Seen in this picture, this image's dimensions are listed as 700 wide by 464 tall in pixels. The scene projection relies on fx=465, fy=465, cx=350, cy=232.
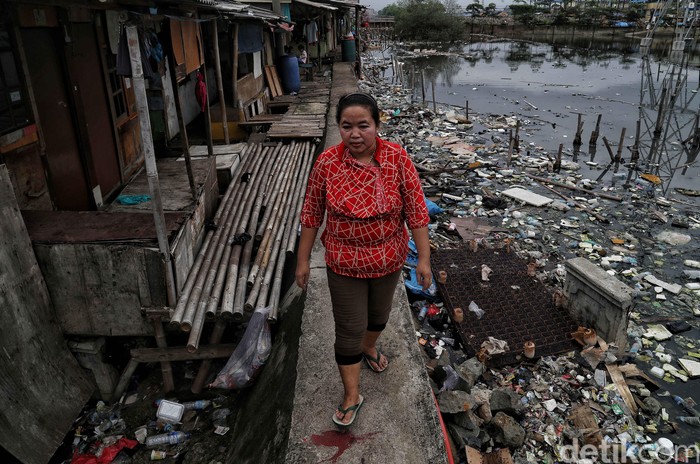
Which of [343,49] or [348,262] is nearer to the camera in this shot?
[348,262]

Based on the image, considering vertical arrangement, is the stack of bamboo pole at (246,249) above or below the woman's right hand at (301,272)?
below

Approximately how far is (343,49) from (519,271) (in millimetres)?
19206

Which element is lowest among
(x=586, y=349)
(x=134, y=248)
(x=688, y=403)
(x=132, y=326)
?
(x=688, y=403)

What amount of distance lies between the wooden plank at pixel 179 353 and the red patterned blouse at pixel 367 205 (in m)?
2.31

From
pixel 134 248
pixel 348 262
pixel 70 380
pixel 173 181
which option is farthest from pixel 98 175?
pixel 348 262

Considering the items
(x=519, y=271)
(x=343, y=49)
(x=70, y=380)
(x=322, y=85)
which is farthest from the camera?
(x=343, y=49)

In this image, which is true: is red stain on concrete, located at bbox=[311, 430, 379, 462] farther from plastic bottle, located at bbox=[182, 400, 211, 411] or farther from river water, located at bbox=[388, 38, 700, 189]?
river water, located at bbox=[388, 38, 700, 189]

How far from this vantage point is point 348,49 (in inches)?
895

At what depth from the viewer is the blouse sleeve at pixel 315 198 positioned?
7.60 ft

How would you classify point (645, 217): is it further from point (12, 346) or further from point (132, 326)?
point (12, 346)

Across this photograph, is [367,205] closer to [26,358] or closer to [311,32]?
[26,358]

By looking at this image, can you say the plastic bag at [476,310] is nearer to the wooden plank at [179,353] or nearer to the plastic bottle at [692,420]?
the plastic bottle at [692,420]

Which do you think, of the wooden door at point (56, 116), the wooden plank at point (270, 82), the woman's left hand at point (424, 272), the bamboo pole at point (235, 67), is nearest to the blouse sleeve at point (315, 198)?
the woman's left hand at point (424, 272)

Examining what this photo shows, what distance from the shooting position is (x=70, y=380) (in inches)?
153
